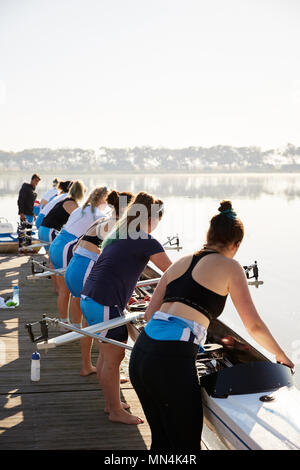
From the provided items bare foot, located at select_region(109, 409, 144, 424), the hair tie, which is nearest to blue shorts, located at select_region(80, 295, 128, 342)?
bare foot, located at select_region(109, 409, 144, 424)

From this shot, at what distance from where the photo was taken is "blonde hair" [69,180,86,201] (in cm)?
537

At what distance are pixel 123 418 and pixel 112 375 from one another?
40 cm

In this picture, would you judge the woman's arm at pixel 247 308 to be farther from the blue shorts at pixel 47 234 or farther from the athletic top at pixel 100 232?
the blue shorts at pixel 47 234

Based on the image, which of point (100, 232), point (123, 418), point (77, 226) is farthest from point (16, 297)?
point (123, 418)

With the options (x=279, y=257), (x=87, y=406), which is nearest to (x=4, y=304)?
(x=87, y=406)

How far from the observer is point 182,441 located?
2.40 metres

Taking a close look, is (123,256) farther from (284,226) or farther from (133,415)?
(284,226)

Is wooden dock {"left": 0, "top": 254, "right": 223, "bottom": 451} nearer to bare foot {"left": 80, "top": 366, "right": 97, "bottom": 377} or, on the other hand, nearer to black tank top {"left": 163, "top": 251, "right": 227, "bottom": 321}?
bare foot {"left": 80, "top": 366, "right": 97, "bottom": 377}

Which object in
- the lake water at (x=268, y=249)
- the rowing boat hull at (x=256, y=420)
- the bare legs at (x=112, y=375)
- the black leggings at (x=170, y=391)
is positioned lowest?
the lake water at (x=268, y=249)

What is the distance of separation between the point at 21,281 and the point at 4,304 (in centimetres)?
157

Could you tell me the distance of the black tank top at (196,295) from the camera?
2330 millimetres

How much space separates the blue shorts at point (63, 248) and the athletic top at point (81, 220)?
9 centimetres

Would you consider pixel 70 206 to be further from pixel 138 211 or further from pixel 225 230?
pixel 225 230

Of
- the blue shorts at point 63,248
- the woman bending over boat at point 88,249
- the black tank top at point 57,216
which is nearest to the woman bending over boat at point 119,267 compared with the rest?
the woman bending over boat at point 88,249
